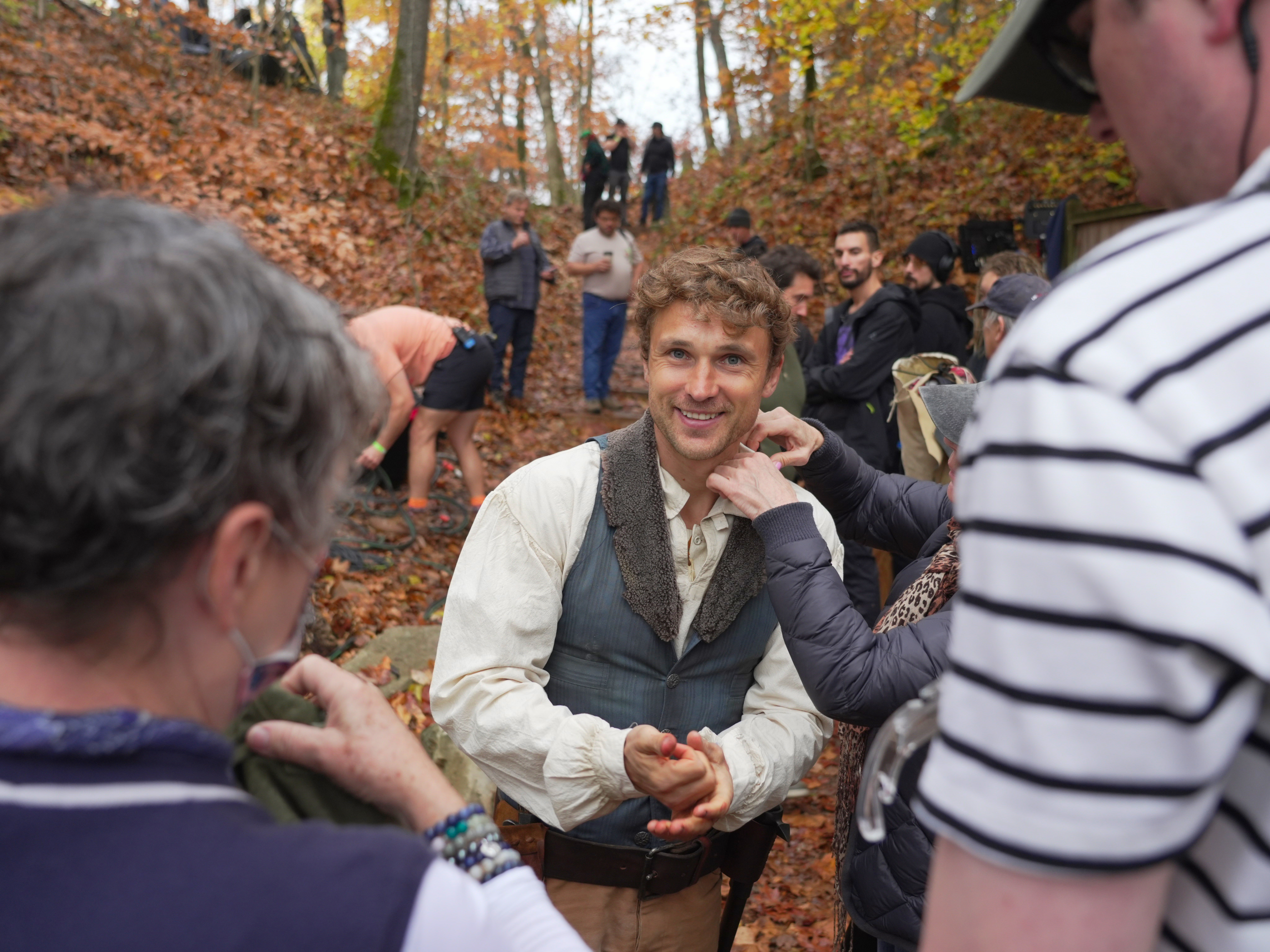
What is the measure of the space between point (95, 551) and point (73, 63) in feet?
43.9

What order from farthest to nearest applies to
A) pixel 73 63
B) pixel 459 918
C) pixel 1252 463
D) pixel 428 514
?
pixel 73 63
pixel 428 514
pixel 459 918
pixel 1252 463

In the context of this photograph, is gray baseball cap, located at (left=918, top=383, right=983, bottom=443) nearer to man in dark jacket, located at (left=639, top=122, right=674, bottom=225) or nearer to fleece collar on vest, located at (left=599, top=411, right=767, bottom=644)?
fleece collar on vest, located at (left=599, top=411, right=767, bottom=644)

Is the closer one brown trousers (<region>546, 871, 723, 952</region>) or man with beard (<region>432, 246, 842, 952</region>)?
man with beard (<region>432, 246, 842, 952</region>)

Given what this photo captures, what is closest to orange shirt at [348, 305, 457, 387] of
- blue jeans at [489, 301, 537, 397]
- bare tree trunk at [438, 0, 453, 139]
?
blue jeans at [489, 301, 537, 397]

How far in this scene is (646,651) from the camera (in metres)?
2.24

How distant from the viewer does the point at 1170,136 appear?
78 centimetres

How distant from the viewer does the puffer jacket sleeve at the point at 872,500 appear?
9.24 feet

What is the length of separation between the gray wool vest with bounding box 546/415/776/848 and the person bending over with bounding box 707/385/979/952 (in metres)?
0.21

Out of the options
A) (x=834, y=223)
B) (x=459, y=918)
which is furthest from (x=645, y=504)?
(x=834, y=223)

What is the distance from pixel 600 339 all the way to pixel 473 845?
30.8ft

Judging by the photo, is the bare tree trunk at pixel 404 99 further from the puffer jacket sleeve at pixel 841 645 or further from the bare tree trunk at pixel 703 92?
the puffer jacket sleeve at pixel 841 645

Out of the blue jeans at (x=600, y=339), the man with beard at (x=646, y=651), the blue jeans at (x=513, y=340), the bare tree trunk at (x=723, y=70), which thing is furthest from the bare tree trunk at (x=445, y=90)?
the man with beard at (x=646, y=651)

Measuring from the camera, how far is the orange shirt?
621cm

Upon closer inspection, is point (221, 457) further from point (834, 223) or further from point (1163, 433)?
point (834, 223)
